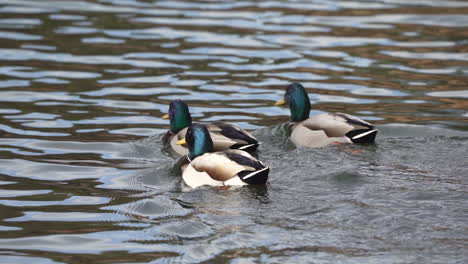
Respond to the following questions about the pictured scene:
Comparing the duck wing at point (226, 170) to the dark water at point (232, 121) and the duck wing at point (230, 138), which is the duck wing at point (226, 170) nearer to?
the dark water at point (232, 121)

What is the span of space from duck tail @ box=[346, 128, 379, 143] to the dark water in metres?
0.14

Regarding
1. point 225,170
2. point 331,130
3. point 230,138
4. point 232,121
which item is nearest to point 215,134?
point 230,138

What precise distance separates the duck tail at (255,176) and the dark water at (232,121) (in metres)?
0.13

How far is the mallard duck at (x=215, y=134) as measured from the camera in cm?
1101

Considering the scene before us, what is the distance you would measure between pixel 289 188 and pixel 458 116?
4.14m

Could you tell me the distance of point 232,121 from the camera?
1285 cm

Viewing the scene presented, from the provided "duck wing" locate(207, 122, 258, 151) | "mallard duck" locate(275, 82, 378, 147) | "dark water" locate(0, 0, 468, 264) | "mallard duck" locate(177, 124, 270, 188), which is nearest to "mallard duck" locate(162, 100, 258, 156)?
"duck wing" locate(207, 122, 258, 151)

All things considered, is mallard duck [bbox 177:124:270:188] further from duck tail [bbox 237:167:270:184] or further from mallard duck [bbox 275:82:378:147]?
mallard duck [bbox 275:82:378:147]

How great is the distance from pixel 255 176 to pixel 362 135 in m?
2.15

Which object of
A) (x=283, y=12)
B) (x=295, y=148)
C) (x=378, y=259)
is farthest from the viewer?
(x=283, y=12)

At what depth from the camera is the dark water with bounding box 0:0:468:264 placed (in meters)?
8.02

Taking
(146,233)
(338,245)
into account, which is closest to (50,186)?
(146,233)

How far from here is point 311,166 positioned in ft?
33.9

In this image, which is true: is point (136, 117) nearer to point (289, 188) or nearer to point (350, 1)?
point (289, 188)
